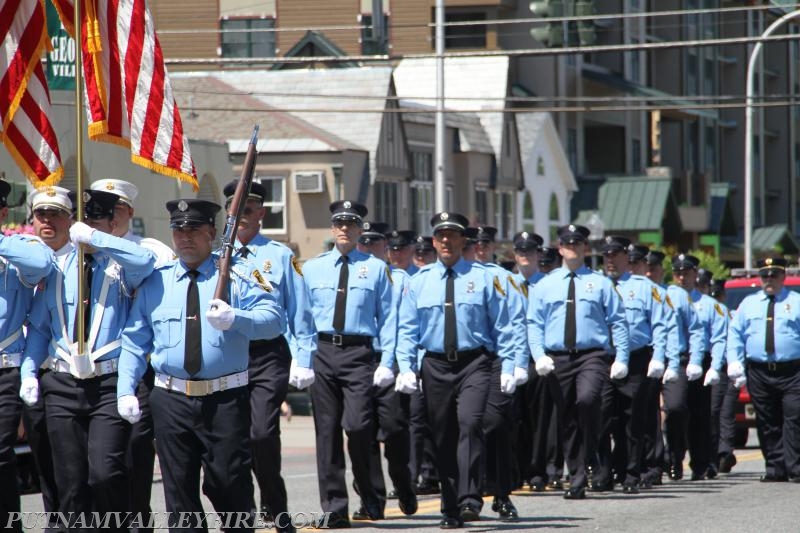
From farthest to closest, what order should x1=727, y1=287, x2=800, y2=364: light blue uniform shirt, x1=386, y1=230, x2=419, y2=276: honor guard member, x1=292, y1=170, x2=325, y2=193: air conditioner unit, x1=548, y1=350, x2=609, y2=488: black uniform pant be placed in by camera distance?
x1=292, y1=170, x2=325, y2=193: air conditioner unit < x1=727, y1=287, x2=800, y2=364: light blue uniform shirt < x1=386, y1=230, x2=419, y2=276: honor guard member < x1=548, y1=350, x2=609, y2=488: black uniform pant

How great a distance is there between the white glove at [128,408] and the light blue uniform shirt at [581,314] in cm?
630

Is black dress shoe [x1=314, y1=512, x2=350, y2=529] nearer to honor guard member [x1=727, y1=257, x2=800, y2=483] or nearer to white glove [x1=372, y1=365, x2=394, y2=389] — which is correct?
white glove [x1=372, y1=365, x2=394, y2=389]

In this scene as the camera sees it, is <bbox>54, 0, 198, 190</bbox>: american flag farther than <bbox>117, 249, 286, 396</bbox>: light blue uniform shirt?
Yes

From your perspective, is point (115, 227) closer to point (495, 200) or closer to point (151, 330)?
point (151, 330)

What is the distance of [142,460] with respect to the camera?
31.6ft

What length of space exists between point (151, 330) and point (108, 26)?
225 cm

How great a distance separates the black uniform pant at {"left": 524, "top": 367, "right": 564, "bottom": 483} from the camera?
15125mm

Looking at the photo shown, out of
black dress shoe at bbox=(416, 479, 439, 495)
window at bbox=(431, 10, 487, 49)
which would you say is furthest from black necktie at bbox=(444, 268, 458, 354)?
window at bbox=(431, 10, 487, 49)

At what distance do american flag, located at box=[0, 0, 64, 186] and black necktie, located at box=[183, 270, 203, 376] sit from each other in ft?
Result: 6.38

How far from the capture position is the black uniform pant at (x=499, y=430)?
1264cm

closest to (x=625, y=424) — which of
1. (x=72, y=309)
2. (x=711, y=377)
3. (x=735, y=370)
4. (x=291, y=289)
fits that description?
(x=735, y=370)

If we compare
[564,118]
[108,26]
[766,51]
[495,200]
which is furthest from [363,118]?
[766,51]

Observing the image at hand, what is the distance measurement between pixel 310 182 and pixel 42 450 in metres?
30.6

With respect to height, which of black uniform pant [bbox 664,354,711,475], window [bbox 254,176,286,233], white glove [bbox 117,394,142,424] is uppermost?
window [bbox 254,176,286,233]
